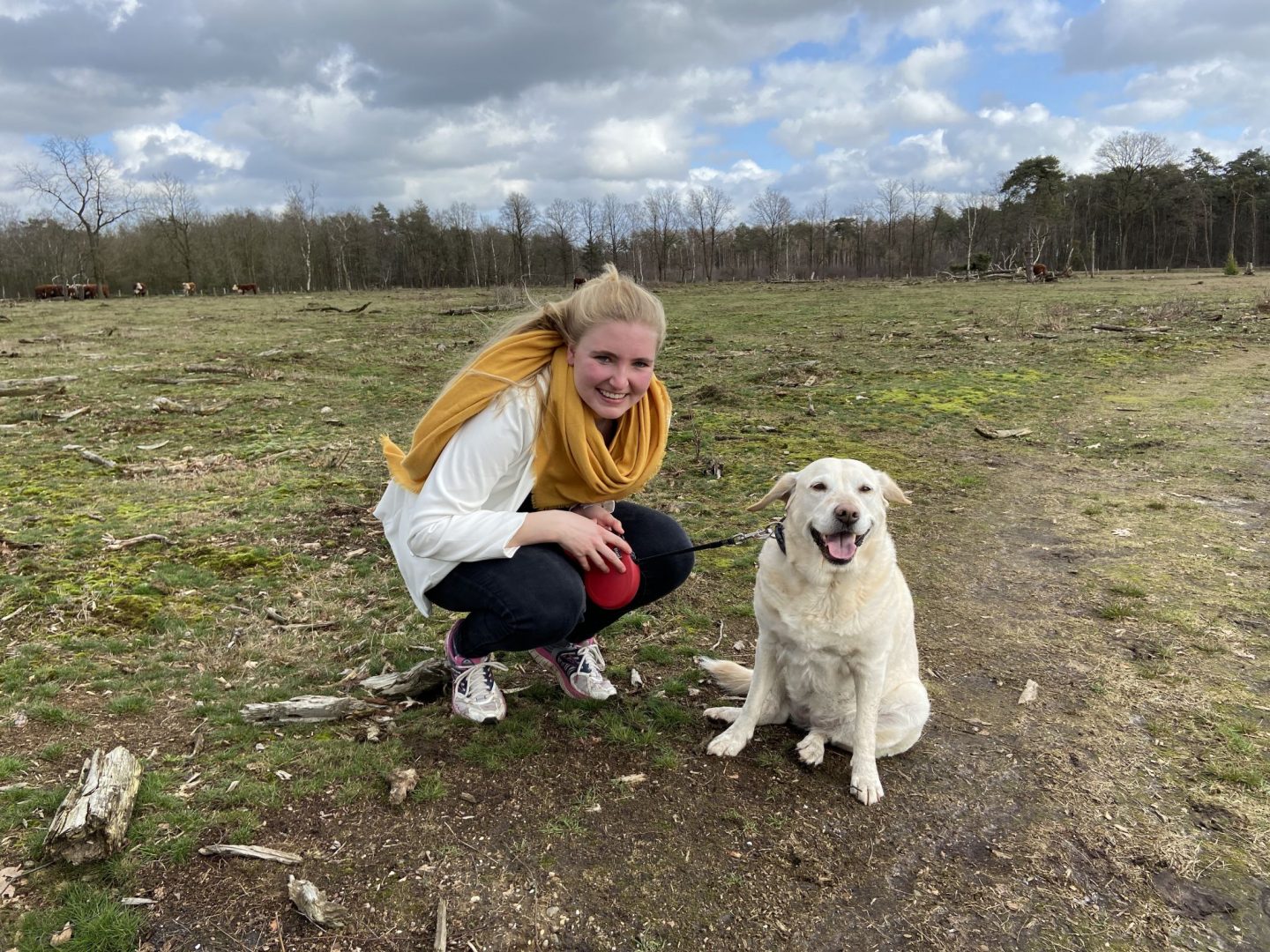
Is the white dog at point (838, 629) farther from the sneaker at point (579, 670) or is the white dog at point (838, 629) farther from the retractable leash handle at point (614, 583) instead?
the sneaker at point (579, 670)

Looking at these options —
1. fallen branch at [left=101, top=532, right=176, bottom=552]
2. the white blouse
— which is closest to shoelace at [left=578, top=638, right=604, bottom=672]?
the white blouse

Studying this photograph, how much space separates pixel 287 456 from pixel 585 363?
6047 mm

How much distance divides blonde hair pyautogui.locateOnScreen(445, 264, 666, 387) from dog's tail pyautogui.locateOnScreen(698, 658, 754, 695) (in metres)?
1.68

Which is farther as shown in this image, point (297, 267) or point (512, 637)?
point (297, 267)

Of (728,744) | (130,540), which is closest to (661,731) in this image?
(728,744)

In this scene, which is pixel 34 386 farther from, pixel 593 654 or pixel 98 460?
pixel 593 654

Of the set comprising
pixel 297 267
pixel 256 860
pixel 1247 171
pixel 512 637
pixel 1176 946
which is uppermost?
pixel 1247 171

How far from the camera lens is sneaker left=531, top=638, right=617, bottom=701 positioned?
3512mm

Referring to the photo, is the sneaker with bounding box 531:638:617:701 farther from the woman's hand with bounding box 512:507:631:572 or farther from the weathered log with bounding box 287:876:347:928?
the weathered log with bounding box 287:876:347:928

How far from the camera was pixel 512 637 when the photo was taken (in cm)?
297

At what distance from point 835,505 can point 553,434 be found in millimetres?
1189

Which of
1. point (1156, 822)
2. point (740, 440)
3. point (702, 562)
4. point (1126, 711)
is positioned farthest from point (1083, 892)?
point (740, 440)

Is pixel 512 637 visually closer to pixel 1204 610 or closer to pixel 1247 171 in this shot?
pixel 1204 610

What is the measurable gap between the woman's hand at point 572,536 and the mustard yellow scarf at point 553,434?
20 cm
